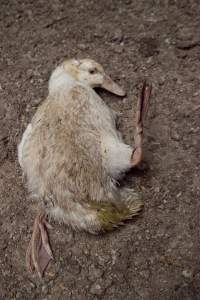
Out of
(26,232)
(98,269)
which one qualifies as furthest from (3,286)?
(98,269)

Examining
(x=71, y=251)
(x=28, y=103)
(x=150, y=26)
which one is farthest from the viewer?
(x=150, y=26)

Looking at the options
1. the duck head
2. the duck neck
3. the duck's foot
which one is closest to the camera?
the duck's foot

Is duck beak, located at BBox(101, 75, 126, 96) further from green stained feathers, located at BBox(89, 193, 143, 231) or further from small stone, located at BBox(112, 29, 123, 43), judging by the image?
green stained feathers, located at BBox(89, 193, 143, 231)

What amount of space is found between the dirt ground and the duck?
3.7 inches

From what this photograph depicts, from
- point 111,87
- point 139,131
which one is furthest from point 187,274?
point 111,87

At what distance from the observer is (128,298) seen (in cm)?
245

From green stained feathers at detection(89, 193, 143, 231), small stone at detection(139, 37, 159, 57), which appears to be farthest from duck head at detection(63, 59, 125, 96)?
green stained feathers at detection(89, 193, 143, 231)

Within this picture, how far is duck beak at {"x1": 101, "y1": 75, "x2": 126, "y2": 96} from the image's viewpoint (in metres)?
3.03

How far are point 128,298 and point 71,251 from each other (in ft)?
1.24

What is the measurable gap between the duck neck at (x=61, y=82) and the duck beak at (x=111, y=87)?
22cm

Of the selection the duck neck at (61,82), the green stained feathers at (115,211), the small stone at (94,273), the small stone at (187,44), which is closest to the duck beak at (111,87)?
the duck neck at (61,82)

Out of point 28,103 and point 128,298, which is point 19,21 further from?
point 128,298

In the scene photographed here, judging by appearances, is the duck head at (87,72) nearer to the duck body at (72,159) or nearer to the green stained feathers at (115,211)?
the duck body at (72,159)

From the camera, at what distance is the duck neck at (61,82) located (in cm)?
280
